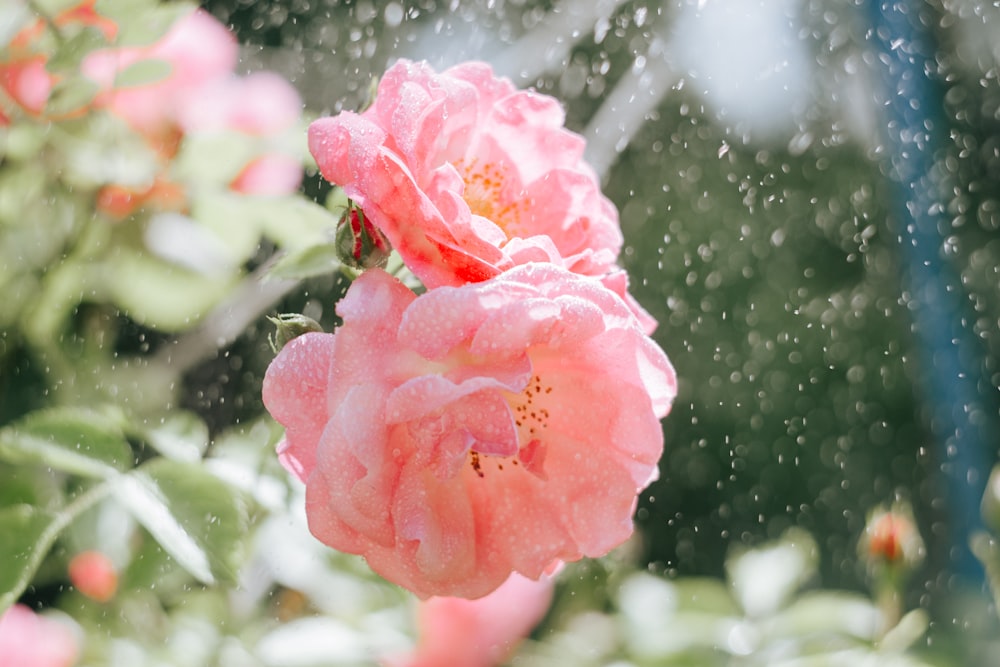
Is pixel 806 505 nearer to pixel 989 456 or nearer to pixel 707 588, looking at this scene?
pixel 989 456

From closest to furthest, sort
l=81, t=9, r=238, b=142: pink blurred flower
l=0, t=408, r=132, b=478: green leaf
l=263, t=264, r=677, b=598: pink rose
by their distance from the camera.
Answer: l=263, t=264, r=677, b=598: pink rose
l=0, t=408, r=132, b=478: green leaf
l=81, t=9, r=238, b=142: pink blurred flower

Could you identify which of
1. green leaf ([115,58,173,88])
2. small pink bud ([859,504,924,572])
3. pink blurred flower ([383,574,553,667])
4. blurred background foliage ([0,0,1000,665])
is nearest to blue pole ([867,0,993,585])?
blurred background foliage ([0,0,1000,665])

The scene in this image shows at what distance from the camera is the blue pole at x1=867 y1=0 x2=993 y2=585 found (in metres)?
0.80

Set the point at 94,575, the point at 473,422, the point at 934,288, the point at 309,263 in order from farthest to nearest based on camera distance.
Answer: the point at 934,288 → the point at 94,575 → the point at 309,263 → the point at 473,422

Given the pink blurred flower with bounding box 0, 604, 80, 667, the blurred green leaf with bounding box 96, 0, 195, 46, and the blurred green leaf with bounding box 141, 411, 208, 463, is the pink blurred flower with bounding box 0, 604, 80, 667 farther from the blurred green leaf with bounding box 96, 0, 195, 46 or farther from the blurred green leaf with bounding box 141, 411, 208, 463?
the blurred green leaf with bounding box 96, 0, 195, 46

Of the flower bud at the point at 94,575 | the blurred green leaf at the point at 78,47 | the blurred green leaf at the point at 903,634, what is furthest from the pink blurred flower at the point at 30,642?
the blurred green leaf at the point at 903,634

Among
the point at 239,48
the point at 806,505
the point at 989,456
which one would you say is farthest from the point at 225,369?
the point at 989,456

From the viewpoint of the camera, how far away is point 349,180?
204 millimetres

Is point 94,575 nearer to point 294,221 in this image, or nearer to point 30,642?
point 30,642

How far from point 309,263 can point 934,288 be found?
2.34 ft

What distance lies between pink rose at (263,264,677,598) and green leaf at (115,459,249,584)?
0.06 meters

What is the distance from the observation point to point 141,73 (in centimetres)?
34

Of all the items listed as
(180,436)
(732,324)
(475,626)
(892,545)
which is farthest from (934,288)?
(180,436)

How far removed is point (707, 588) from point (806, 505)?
14.9 inches
